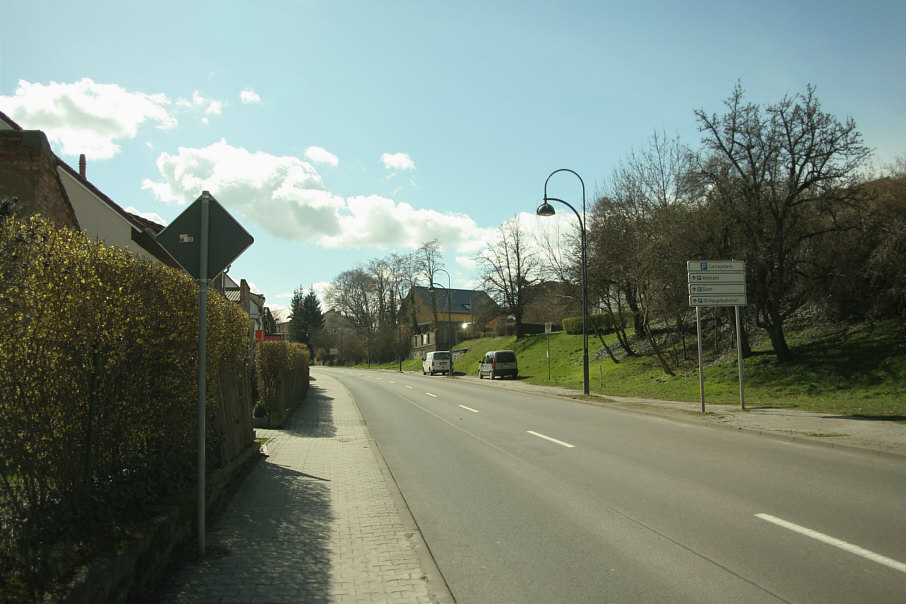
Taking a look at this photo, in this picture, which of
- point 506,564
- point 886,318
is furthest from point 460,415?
point 886,318

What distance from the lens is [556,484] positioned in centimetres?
753

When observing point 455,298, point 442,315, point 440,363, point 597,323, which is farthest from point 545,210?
point 455,298

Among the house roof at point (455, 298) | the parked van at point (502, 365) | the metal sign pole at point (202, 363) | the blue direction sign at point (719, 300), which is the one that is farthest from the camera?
the house roof at point (455, 298)

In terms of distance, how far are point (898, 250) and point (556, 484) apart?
54.1 ft

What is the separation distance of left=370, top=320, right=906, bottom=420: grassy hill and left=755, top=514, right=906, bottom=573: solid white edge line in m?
8.82

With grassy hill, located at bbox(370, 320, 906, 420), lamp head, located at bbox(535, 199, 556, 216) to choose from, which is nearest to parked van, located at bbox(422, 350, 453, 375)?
grassy hill, located at bbox(370, 320, 906, 420)

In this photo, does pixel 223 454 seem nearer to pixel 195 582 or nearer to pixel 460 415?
pixel 195 582

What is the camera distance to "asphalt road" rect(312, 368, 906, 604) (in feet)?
13.7

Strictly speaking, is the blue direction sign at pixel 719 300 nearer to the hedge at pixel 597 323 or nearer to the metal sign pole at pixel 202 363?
the metal sign pole at pixel 202 363

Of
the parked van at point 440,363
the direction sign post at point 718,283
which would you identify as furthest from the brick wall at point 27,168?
the parked van at point 440,363

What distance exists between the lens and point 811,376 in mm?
17688

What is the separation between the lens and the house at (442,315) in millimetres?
57228

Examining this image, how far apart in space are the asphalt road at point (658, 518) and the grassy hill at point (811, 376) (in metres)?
6.07

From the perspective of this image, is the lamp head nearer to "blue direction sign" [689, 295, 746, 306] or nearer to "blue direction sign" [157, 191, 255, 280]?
"blue direction sign" [689, 295, 746, 306]
